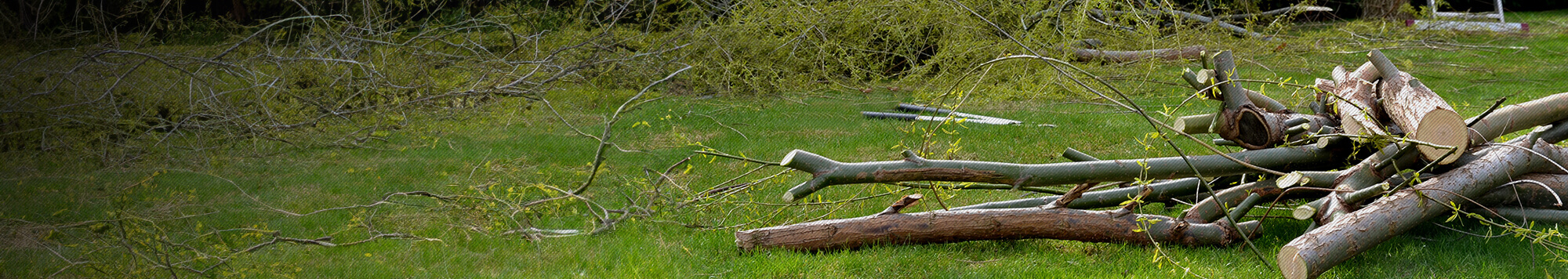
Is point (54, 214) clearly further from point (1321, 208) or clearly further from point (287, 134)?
point (1321, 208)

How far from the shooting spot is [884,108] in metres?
7.87

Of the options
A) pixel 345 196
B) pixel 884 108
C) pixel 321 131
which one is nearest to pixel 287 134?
pixel 321 131

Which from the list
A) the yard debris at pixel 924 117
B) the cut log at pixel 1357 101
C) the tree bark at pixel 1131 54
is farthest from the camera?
the tree bark at pixel 1131 54

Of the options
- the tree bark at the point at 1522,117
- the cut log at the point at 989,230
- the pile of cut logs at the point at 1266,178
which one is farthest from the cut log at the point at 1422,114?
the cut log at the point at 989,230

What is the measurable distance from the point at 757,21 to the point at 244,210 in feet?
14.1

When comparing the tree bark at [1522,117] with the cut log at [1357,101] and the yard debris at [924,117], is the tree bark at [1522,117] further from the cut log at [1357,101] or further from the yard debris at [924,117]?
the yard debris at [924,117]

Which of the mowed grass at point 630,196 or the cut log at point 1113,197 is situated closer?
the mowed grass at point 630,196

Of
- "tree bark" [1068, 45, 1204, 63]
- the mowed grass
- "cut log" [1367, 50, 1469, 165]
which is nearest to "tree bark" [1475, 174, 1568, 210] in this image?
the mowed grass

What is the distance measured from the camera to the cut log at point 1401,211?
297cm

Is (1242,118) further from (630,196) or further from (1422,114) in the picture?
(630,196)

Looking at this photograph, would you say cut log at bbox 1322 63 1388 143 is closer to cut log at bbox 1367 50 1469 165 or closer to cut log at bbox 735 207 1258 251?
cut log at bbox 1367 50 1469 165

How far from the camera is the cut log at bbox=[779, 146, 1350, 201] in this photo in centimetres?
346

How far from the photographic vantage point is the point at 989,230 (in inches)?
146

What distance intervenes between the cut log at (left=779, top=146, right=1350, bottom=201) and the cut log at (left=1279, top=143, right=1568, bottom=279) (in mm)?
422
